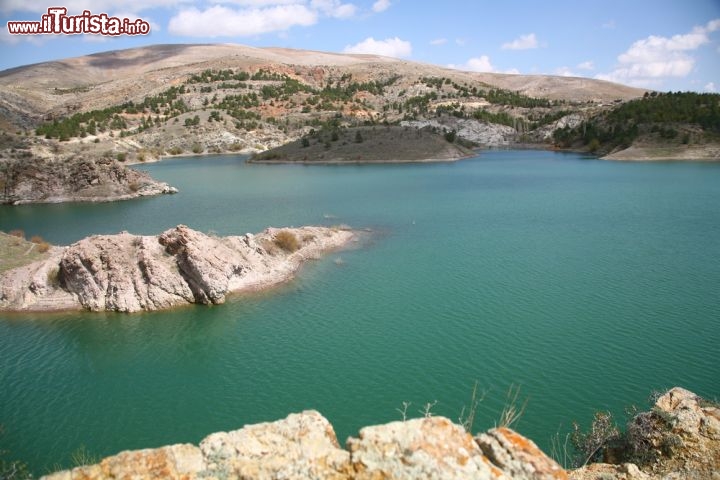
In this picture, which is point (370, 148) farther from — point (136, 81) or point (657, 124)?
point (136, 81)

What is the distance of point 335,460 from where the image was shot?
5867mm

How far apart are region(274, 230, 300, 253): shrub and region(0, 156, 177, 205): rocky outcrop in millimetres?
30095

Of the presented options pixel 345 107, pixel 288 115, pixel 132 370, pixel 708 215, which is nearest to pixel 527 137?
pixel 345 107

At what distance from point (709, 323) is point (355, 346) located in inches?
514

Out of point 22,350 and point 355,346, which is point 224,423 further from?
point 22,350

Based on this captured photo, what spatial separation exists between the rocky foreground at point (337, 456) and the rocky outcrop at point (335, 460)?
0.01 meters

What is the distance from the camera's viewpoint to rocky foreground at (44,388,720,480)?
223 inches

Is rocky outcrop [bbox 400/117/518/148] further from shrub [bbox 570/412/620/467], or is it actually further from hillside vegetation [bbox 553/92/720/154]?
shrub [bbox 570/412/620/467]

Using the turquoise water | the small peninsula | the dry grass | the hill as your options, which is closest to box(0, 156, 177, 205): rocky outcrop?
the hill

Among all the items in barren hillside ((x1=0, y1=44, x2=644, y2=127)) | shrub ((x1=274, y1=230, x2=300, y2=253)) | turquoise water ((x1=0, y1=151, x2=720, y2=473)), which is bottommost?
turquoise water ((x1=0, y1=151, x2=720, y2=473))

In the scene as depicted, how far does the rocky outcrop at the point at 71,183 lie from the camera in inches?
2063

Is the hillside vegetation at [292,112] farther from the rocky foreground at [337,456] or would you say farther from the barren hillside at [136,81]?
the rocky foreground at [337,456]

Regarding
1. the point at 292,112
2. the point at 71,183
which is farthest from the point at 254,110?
the point at 71,183

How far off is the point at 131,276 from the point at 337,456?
19251mm
